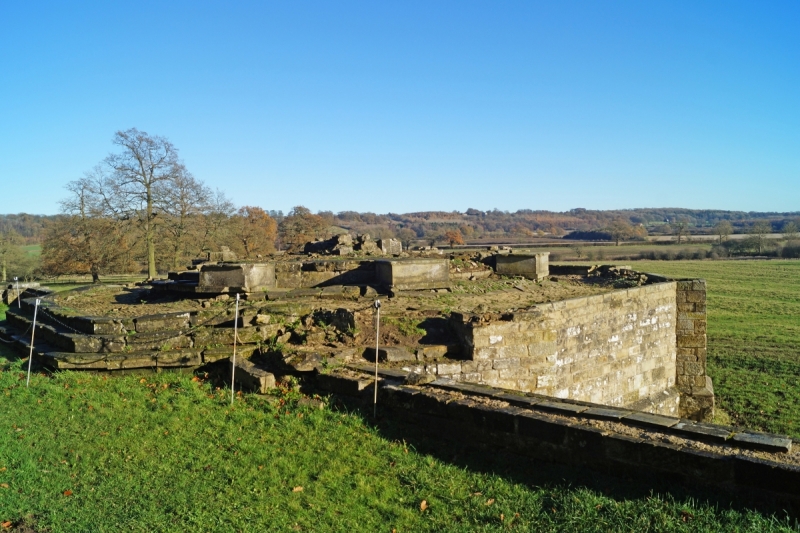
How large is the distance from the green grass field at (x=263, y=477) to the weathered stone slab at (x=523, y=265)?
9.65 meters

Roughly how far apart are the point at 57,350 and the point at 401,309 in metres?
5.50

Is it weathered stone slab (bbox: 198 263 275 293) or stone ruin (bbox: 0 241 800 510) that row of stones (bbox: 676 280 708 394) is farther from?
weathered stone slab (bbox: 198 263 275 293)

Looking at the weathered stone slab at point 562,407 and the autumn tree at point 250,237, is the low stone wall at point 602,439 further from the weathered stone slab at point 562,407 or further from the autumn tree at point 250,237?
the autumn tree at point 250,237

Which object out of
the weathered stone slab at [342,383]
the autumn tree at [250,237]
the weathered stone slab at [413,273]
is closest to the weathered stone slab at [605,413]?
the weathered stone slab at [342,383]

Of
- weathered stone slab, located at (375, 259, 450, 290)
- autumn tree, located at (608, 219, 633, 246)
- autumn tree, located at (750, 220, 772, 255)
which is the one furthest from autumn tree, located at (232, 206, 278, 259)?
→ autumn tree, located at (608, 219, 633, 246)

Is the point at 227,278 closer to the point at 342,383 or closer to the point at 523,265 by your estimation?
the point at 342,383

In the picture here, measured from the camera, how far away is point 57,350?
920cm

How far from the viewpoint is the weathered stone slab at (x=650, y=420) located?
5.11 meters

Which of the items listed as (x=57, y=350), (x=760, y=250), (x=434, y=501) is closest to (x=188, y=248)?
(x=57, y=350)

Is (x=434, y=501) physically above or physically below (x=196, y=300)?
below

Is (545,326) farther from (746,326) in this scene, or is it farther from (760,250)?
(760,250)

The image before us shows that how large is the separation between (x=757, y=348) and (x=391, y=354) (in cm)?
1828

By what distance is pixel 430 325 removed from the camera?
9.45 metres

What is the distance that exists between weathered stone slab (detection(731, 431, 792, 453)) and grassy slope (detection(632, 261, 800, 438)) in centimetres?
985
